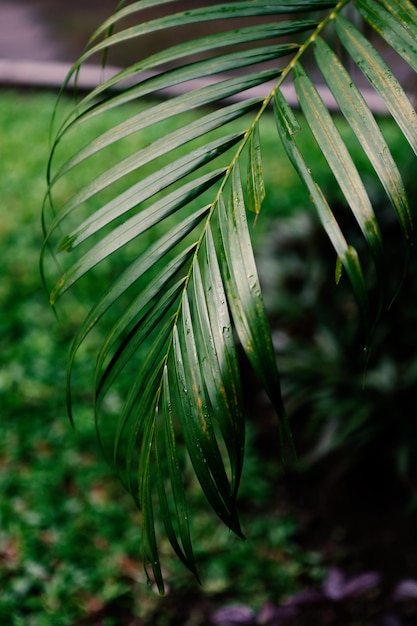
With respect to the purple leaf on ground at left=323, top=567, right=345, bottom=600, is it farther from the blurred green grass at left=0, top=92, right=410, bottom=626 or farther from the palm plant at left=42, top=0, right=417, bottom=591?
the palm plant at left=42, top=0, right=417, bottom=591

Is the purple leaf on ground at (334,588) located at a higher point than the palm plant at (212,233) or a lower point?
lower

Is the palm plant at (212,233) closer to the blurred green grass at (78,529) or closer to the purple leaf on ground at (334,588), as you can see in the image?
the blurred green grass at (78,529)

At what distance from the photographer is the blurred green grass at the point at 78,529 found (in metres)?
1.86

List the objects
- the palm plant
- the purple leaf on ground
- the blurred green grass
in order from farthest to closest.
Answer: the blurred green grass < the purple leaf on ground < the palm plant

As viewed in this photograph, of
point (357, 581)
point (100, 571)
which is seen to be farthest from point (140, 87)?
point (100, 571)

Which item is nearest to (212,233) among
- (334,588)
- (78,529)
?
(334,588)

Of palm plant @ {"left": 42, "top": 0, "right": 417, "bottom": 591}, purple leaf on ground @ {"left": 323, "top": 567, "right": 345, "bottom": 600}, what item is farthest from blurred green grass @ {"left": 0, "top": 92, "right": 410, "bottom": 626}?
palm plant @ {"left": 42, "top": 0, "right": 417, "bottom": 591}

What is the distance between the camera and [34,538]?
203cm

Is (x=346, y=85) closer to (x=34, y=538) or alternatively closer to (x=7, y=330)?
(x=34, y=538)

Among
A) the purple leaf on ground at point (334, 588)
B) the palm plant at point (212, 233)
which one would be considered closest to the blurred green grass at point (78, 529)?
the purple leaf on ground at point (334, 588)

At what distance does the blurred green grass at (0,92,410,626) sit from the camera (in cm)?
186

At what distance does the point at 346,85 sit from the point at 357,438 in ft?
4.76

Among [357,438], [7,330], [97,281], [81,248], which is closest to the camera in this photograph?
[357,438]

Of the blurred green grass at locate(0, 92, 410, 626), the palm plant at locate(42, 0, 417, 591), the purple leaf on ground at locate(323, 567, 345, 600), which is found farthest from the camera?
the blurred green grass at locate(0, 92, 410, 626)
